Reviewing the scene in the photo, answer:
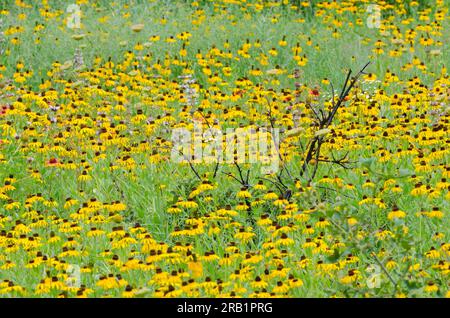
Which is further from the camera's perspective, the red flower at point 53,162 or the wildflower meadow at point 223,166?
the red flower at point 53,162

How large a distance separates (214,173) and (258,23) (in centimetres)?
→ 490

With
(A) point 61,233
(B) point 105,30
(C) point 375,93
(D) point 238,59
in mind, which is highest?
(B) point 105,30

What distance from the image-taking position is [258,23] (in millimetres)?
10766

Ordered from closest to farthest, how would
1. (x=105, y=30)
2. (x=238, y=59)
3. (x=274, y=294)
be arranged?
1. (x=274, y=294)
2. (x=238, y=59)
3. (x=105, y=30)

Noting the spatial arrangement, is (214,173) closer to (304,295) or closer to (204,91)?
(304,295)

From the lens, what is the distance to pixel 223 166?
21.5 ft

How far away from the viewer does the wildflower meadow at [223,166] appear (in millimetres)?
4746

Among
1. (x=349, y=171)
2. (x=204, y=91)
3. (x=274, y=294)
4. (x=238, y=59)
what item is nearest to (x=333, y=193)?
(x=349, y=171)

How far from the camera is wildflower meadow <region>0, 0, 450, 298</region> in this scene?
187 inches

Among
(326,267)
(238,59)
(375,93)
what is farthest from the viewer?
(238,59)

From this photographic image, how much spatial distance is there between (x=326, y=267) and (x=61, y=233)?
1811mm

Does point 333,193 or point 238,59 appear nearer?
point 333,193

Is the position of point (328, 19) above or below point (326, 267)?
above

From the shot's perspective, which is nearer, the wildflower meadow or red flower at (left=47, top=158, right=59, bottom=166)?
the wildflower meadow
